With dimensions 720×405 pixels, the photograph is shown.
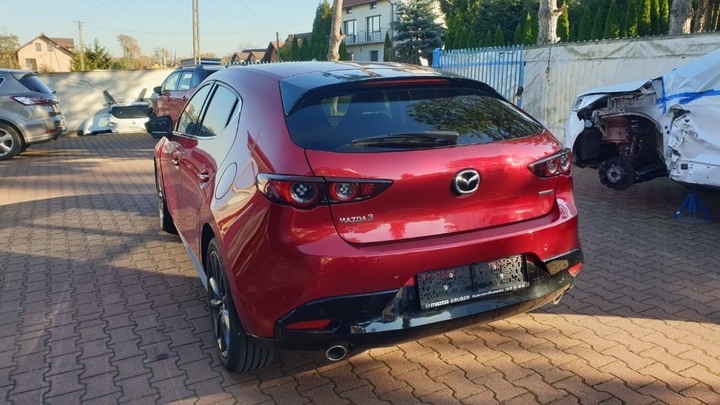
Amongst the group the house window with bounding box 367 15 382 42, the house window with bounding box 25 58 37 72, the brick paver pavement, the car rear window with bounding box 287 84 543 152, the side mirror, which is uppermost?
the house window with bounding box 367 15 382 42

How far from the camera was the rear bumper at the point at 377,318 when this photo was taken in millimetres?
2566

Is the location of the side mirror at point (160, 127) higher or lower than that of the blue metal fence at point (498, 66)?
lower

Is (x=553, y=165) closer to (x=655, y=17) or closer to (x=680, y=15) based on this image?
(x=680, y=15)

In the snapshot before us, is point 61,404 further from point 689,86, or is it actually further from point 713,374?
point 689,86

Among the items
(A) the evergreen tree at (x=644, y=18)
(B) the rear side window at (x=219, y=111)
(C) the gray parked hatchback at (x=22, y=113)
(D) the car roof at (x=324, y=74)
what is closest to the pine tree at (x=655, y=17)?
(A) the evergreen tree at (x=644, y=18)

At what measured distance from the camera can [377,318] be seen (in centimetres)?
260

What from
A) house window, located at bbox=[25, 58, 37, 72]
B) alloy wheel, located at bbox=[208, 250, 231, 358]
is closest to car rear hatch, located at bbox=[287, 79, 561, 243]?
alloy wheel, located at bbox=[208, 250, 231, 358]

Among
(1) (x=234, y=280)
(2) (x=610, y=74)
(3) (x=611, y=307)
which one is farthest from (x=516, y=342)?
(2) (x=610, y=74)

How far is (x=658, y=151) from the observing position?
650 centimetres

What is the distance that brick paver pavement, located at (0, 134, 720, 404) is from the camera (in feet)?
10.1

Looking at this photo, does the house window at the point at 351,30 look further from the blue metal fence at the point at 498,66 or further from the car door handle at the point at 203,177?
the car door handle at the point at 203,177

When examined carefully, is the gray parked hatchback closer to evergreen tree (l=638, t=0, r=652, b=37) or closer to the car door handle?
the car door handle

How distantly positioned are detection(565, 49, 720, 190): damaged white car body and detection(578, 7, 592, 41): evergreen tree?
960 inches

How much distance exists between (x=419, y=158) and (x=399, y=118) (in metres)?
0.33
